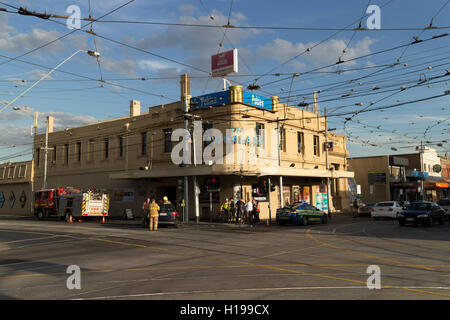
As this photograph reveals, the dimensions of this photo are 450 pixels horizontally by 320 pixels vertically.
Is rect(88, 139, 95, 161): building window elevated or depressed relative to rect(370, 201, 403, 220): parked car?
elevated

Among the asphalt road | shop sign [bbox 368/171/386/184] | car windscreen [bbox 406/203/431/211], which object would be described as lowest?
the asphalt road

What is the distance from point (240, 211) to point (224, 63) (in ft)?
38.7

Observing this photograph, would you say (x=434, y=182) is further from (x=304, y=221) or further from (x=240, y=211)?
(x=240, y=211)

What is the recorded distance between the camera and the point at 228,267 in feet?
35.4

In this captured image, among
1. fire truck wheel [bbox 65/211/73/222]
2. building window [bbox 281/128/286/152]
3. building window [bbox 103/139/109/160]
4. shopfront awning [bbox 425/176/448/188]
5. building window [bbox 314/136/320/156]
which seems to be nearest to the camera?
fire truck wheel [bbox 65/211/73/222]

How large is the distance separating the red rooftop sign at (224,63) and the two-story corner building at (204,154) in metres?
1.60

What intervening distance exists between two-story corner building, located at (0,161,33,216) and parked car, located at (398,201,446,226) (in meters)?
41.9

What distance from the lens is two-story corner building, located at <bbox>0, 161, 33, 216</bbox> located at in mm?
49156

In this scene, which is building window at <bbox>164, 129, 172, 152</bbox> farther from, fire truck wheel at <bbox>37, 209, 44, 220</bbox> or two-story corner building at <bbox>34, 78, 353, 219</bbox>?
fire truck wheel at <bbox>37, 209, 44, 220</bbox>

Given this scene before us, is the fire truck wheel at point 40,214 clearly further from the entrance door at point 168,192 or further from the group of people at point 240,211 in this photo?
the group of people at point 240,211

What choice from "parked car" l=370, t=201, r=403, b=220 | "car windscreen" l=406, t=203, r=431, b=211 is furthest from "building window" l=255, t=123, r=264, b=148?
"car windscreen" l=406, t=203, r=431, b=211

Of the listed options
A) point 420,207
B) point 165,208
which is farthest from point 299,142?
point 165,208

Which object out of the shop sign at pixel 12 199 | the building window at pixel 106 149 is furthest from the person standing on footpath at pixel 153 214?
the shop sign at pixel 12 199
